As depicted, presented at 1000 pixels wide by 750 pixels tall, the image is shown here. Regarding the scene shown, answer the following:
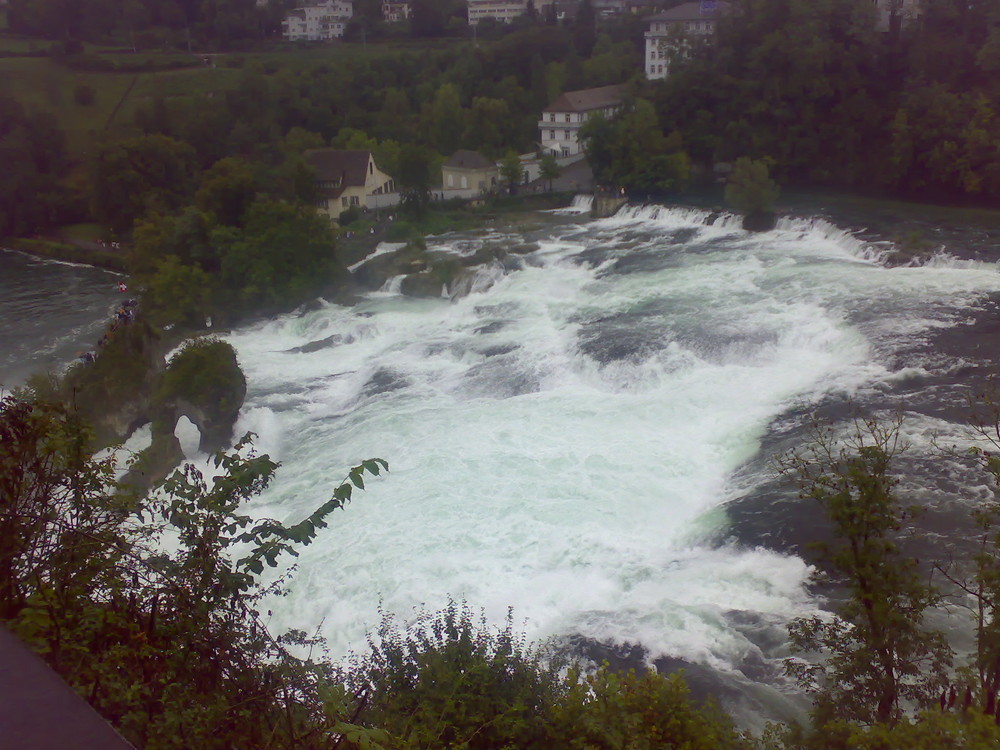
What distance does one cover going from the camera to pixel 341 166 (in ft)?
121

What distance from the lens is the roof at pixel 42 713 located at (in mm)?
1749

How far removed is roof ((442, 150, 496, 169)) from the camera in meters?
38.8

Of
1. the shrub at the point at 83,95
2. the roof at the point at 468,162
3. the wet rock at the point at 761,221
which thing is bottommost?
the wet rock at the point at 761,221

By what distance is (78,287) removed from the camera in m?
32.7

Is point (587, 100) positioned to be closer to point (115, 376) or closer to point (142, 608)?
point (115, 376)

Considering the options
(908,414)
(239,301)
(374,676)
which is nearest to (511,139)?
(239,301)

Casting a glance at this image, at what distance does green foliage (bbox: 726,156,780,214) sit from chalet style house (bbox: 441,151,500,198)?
12.3 m

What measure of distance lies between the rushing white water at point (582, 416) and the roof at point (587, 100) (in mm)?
19033

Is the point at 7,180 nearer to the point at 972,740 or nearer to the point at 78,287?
the point at 78,287

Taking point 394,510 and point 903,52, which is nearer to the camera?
point 394,510

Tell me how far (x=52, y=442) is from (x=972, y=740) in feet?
17.9

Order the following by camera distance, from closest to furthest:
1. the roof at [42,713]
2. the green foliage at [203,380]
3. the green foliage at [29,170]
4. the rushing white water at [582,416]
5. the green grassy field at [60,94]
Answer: the roof at [42,713], the rushing white water at [582,416], the green foliage at [203,380], the green foliage at [29,170], the green grassy field at [60,94]

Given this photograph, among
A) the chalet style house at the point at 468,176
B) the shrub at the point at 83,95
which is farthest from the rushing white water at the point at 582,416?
the shrub at the point at 83,95

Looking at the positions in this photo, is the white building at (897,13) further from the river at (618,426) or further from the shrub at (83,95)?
the shrub at (83,95)
